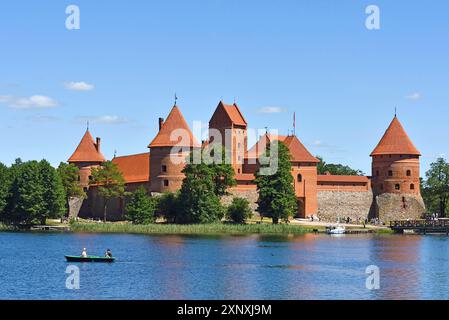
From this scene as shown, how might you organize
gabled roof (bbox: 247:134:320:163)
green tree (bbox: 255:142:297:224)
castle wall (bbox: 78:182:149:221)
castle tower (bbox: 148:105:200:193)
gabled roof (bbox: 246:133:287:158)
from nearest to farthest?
green tree (bbox: 255:142:297:224), castle tower (bbox: 148:105:200:193), gabled roof (bbox: 247:134:320:163), castle wall (bbox: 78:182:149:221), gabled roof (bbox: 246:133:287:158)

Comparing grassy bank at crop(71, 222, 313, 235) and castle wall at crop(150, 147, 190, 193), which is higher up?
castle wall at crop(150, 147, 190, 193)

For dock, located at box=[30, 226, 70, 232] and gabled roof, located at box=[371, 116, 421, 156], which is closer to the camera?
dock, located at box=[30, 226, 70, 232]

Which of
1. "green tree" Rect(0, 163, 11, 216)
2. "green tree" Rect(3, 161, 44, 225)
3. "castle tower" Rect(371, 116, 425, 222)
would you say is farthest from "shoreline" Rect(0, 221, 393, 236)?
"castle tower" Rect(371, 116, 425, 222)

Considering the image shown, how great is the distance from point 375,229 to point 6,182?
100 feet

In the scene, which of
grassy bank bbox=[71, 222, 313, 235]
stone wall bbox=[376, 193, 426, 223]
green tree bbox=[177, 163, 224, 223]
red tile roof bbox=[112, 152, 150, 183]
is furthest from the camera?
red tile roof bbox=[112, 152, 150, 183]

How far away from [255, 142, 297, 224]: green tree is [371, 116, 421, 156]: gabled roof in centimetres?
1612

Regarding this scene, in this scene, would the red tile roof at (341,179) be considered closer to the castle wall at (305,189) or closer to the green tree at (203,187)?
the castle wall at (305,189)

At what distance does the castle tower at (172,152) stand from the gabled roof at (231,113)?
8.09 metres

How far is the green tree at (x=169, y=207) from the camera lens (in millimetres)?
66500

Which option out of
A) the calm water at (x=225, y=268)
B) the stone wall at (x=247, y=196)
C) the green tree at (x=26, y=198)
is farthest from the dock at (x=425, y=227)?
the green tree at (x=26, y=198)

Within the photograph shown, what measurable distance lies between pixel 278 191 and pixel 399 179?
17.5 m

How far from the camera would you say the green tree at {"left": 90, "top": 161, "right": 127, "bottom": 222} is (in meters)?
74.6

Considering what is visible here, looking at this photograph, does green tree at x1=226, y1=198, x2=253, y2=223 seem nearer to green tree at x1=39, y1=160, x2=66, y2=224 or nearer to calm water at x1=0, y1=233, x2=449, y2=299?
calm water at x1=0, y1=233, x2=449, y2=299
